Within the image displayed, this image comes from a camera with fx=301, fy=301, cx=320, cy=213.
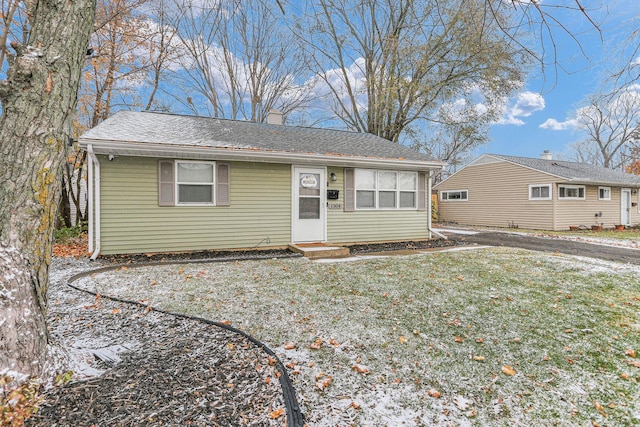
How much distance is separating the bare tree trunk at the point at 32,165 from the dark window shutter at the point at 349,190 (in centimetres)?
660

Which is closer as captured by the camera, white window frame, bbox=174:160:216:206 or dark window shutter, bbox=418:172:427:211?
white window frame, bbox=174:160:216:206

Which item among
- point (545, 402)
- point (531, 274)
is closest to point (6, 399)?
point (545, 402)

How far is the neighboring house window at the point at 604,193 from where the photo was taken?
15.1 metres

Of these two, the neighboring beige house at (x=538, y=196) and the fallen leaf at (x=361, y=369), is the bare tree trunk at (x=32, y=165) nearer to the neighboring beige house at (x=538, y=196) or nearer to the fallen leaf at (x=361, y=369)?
the fallen leaf at (x=361, y=369)

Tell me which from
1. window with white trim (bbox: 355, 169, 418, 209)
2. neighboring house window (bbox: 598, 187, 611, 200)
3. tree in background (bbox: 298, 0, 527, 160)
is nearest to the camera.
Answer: window with white trim (bbox: 355, 169, 418, 209)

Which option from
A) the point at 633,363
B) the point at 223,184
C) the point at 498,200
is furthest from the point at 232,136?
the point at 498,200

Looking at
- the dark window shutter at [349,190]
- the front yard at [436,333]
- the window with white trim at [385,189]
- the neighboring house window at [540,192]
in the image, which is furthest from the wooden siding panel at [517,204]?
the dark window shutter at [349,190]

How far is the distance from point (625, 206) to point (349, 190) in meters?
17.8

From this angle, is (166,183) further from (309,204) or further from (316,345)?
(316,345)

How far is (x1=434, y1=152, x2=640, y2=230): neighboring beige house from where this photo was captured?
1374 cm

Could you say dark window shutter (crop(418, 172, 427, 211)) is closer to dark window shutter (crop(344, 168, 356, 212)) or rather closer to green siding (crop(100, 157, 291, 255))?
dark window shutter (crop(344, 168, 356, 212))

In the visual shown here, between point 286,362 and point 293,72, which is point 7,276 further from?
point 293,72

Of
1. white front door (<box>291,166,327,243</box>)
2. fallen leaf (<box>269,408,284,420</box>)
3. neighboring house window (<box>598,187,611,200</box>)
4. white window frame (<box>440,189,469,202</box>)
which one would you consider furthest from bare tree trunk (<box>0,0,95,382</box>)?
neighboring house window (<box>598,187,611,200</box>)

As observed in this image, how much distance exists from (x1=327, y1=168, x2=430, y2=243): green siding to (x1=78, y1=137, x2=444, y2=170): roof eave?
62cm
